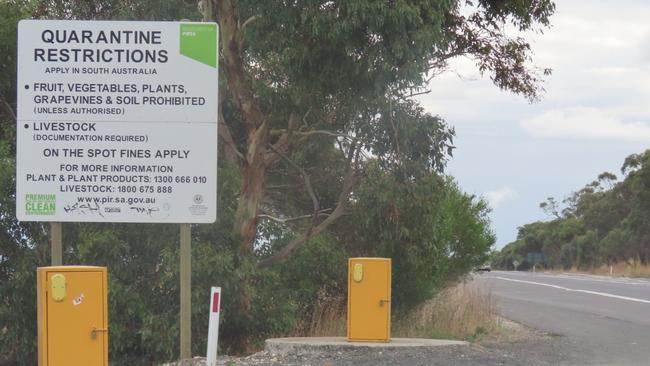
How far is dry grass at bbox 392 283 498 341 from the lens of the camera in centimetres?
1442

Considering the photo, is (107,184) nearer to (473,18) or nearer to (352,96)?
(352,96)

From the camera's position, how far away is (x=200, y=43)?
9164 mm

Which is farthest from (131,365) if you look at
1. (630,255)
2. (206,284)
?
(630,255)

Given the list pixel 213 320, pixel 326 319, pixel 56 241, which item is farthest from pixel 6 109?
pixel 213 320

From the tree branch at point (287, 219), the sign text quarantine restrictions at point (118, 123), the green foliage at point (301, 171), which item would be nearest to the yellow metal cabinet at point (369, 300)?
the green foliage at point (301, 171)

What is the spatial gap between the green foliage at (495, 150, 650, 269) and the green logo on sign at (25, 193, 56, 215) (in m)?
35.9

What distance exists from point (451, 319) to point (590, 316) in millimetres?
5706

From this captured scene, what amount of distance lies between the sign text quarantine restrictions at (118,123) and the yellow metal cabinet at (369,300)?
2.83 meters

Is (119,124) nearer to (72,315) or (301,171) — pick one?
(72,315)

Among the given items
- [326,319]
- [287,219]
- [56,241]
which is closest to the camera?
[56,241]

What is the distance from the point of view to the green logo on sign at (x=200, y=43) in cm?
912

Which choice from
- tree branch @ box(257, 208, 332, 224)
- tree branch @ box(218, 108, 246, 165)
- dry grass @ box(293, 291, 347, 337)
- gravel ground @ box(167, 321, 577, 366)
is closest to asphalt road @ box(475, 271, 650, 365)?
gravel ground @ box(167, 321, 577, 366)

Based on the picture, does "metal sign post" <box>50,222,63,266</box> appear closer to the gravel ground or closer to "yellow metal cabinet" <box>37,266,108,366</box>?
"yellow metal cabinet" <box>37,266,108,366</box>

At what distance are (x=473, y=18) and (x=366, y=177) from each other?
11.7 ft
